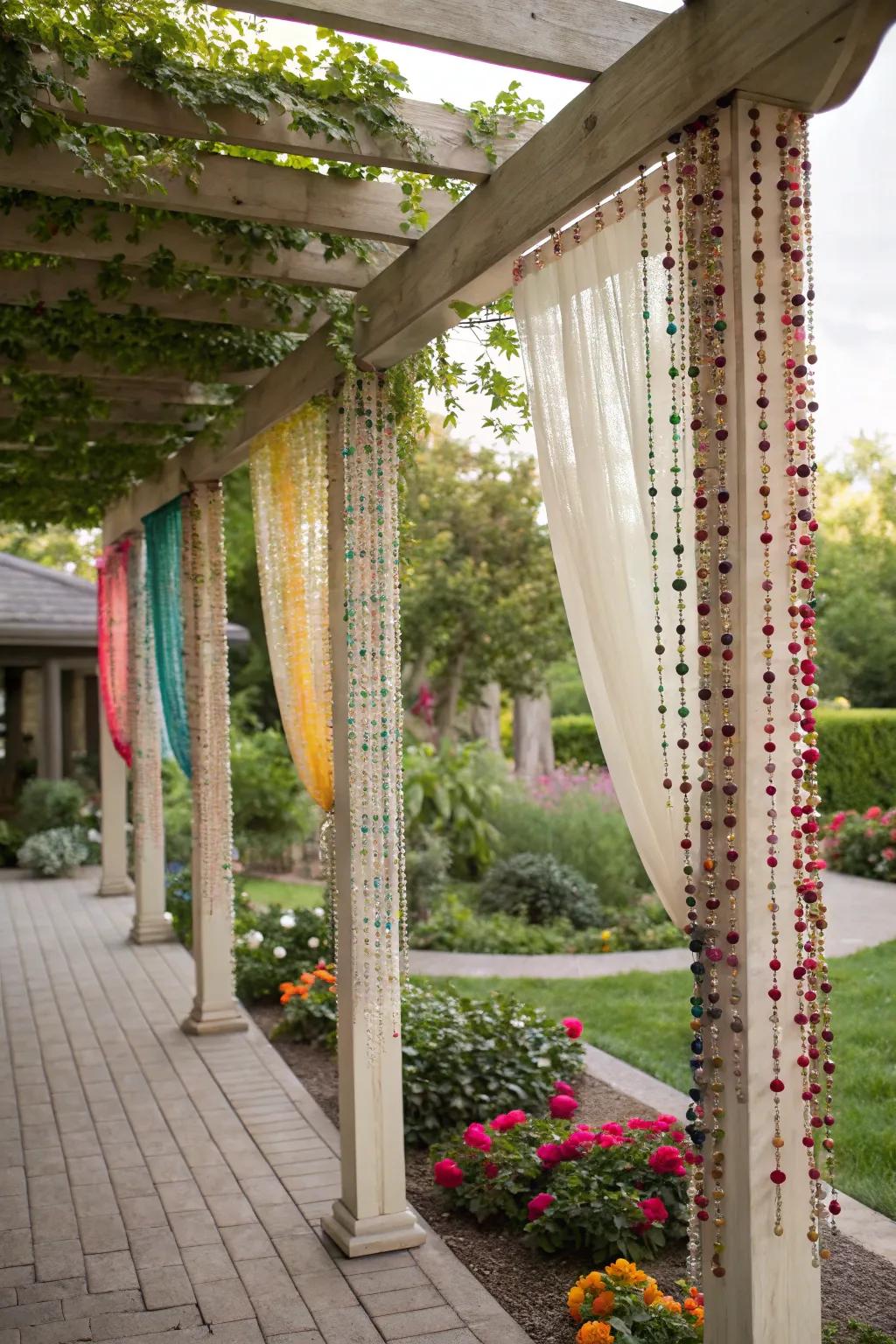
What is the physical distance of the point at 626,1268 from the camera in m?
3.01

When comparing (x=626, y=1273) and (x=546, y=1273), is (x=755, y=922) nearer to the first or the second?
(x=626, y=1273)

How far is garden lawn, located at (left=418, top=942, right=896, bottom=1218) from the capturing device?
4.14m

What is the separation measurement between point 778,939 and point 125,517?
20.9 ft

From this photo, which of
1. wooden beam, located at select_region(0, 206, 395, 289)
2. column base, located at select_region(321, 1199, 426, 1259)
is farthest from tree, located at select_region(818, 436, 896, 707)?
column base, located at select_region(321, 1199, 426, 1259)

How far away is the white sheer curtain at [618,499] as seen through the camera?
2328 millimetres

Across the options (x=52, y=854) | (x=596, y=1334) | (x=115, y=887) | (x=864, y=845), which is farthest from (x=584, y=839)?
(x=596, y=1334)

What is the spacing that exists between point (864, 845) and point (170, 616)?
603 centimetres

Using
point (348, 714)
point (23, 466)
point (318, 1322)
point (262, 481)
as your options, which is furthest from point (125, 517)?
point (318, 1322)

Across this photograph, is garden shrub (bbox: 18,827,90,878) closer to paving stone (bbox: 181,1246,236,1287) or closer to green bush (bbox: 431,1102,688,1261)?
green bush (bbox: 431,1102,688,1261)

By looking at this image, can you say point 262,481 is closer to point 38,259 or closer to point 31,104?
point 38,259

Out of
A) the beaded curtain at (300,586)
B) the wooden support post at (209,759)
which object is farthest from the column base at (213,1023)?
the beaded curtain at (300,586)

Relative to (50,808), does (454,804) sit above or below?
above

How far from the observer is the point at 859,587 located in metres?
19.3

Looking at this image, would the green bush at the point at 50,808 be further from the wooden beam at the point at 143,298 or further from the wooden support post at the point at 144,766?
the wooden beam at the point at 143,298
